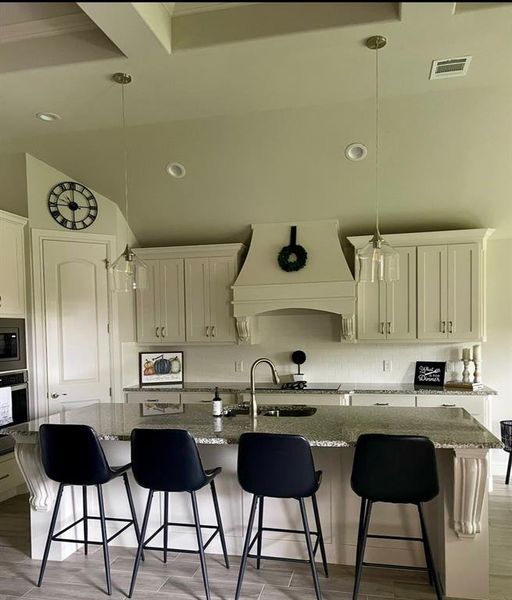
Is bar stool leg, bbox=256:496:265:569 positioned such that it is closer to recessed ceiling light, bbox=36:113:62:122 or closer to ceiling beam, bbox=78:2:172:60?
ceiling beam, bbox=78:2:172:60

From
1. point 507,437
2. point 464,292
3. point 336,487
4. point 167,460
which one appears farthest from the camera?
point 464,292

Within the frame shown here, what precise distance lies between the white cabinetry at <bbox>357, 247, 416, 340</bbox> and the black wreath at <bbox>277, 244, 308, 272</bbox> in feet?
2.09

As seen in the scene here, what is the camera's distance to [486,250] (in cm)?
503

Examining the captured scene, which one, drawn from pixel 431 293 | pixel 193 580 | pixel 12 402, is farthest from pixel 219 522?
pixel 431 293

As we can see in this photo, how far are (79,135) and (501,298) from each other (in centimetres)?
447

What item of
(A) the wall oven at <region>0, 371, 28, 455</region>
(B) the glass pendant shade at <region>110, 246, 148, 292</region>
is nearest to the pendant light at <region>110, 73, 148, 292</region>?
(B) the glass pendant shade at <region>110, 246, 148, 292</region>

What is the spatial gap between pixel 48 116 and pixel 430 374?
4332 millimetres

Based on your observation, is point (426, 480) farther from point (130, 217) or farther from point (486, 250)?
point (130, 217)

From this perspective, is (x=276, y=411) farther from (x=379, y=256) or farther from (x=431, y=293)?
(x=431, y=293)

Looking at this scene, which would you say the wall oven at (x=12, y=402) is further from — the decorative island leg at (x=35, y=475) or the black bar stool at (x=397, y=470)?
the black bar stool at (x=397, y=470)

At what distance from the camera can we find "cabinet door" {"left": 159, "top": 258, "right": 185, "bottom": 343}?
540 cm

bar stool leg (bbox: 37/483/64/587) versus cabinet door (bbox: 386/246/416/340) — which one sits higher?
cabinet door (bbox: 386/246/416/340)

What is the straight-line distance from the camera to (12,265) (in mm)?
4578

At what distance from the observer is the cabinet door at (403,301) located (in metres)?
4.87
